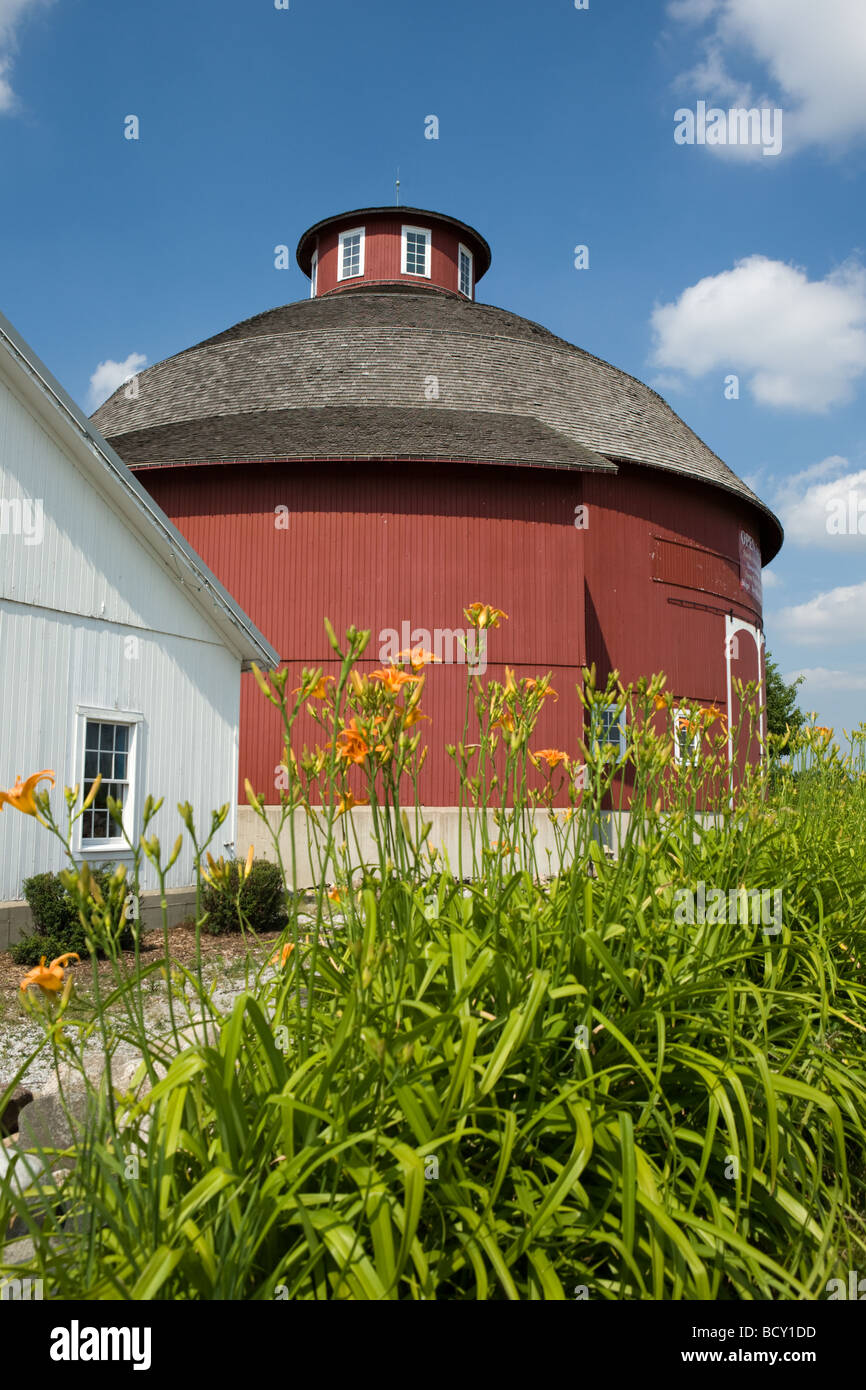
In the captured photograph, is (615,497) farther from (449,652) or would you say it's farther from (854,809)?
(854,809)

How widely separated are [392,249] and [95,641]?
21.1 meters

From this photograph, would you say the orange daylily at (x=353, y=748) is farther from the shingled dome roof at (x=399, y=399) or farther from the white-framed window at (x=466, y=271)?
the white-framed window at (x=466, y=271)

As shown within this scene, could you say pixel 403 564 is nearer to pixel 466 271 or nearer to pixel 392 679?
pixel 392 679

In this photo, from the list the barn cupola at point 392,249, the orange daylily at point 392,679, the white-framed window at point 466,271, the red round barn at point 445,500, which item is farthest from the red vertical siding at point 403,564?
the orange daylily at point 392,679

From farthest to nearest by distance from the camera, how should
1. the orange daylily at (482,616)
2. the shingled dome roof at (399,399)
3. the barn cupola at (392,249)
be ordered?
the barn cupola at (392,249) < the shingled dome roof at (399,399) < the orange daylily at (482,616)

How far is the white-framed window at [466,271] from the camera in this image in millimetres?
28586

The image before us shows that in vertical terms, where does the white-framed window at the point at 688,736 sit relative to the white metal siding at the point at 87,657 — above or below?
below

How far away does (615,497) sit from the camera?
2012 cm

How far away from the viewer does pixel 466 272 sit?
28.9 metres

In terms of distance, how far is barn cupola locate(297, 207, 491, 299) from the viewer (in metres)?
27.4

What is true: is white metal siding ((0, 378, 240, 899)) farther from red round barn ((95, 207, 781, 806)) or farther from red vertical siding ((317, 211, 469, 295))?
red vertical siding ((317, 211, 469, 295))

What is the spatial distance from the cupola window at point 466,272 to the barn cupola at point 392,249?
6cm

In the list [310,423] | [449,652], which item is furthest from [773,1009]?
[310,423]
